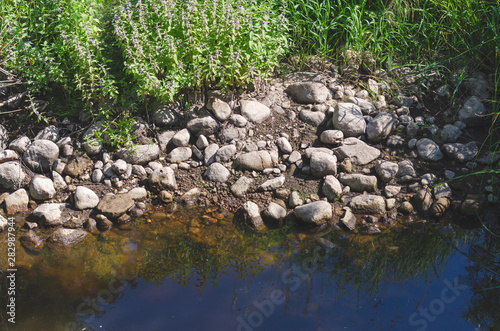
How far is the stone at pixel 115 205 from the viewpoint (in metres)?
4.43

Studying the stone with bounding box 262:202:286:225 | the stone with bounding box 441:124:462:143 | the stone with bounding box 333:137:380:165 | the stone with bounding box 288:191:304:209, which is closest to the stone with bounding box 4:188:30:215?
the stone with bounding box 262:202:286:225

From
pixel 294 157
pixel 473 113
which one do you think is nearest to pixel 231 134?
pixel 294 157

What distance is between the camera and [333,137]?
16.2ft

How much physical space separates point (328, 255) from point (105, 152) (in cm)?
262

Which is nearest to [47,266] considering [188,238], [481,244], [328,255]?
[188,238]

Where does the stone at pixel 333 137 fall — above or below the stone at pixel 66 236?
above

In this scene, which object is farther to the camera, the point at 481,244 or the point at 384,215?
the point at 384,215

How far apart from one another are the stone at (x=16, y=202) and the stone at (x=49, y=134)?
68cm

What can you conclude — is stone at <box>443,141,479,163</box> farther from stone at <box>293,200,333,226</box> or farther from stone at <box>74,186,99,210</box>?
stone at <box>74,186,99,210</box>

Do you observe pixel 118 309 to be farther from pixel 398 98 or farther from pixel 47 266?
pixel 398 98

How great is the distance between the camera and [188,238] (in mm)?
4312

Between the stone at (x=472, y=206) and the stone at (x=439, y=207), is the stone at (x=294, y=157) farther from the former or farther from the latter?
the stone at (x=472, y=206)

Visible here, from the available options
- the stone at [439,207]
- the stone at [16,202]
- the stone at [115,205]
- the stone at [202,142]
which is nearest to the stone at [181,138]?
the stone at [202,142]

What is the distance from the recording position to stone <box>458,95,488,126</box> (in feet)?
16.4
